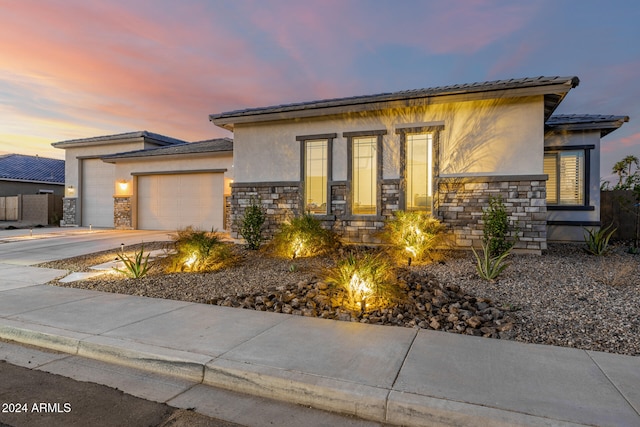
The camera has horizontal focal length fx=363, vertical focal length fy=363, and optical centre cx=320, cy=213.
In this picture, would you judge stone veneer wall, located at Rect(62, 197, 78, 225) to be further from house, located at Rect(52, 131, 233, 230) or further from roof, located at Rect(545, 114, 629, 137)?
roof, located at Rect(545, 114, 629, 137)

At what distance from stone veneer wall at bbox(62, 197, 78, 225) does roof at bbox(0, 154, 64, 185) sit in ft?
33.6

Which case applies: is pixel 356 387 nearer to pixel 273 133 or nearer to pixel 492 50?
pixel 273 133

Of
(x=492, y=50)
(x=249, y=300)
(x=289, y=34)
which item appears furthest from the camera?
(x=492, y=50)

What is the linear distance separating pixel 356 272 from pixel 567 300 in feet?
10.5

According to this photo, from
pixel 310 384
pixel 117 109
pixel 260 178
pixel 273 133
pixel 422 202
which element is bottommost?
pixel 310 384

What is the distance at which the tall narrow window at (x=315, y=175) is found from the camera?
11.3 m

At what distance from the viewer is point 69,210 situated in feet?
67.5

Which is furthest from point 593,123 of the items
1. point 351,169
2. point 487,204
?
point 351,169

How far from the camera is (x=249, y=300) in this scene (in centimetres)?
587

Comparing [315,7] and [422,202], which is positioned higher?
[315,7]

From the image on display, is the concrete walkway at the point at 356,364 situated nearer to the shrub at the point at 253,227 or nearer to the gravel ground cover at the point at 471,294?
the gravel ground cover at the point at 471,294

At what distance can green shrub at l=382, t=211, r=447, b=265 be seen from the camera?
8320mm

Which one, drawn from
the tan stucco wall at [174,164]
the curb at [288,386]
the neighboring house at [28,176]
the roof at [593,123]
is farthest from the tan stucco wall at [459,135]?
the neighboring house at [28,176]

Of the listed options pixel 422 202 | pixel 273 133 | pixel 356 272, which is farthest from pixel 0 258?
pixel 422 202
